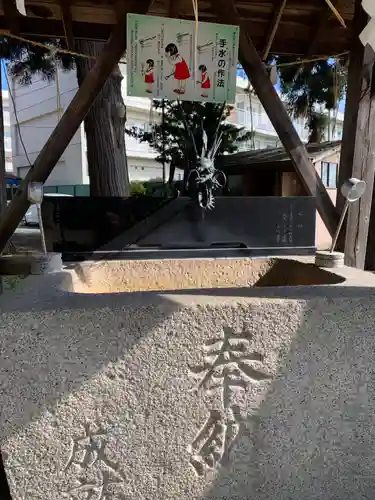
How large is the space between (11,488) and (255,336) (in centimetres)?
101

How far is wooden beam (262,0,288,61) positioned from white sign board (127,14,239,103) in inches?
17.4

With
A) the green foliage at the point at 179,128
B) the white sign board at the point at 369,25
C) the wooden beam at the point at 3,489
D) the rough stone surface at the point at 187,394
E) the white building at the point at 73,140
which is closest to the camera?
Result: the rough stone surface at the point at 187,394

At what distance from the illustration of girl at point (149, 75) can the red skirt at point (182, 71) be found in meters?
0.14

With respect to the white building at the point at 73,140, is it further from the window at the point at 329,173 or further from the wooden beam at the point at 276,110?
the wooden beam at the point at 276,110

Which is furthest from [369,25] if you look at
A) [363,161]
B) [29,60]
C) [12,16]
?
[29,60]

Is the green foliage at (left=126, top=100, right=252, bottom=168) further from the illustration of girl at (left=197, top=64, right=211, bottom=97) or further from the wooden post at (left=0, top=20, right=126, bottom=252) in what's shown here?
the wooden post at (left=0, top=20, right=126, bottom=252)

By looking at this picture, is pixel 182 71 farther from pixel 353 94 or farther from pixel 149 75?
pixel 353 94

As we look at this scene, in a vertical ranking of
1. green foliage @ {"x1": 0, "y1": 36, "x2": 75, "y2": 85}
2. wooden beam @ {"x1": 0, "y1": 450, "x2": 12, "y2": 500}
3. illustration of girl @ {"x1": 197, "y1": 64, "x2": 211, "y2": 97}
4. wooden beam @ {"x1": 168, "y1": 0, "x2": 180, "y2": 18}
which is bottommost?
wooden beam @ {"x1": 0, "y1": 450, "x2": 12, "y2": 500}

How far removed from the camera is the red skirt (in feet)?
7.79

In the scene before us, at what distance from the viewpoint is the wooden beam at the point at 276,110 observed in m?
2.34

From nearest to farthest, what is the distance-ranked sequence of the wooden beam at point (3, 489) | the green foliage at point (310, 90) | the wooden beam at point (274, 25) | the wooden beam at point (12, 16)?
1. the wooden beam at point (3, 489)
2. the wooden beam at point (12, 16)
3. the wooden beam at point (274, 25)
4. the green foliage at point (310, 90)

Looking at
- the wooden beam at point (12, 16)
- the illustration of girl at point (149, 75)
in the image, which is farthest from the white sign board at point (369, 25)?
the wooden beam at point (12, 16)

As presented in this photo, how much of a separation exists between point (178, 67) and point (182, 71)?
3 cm

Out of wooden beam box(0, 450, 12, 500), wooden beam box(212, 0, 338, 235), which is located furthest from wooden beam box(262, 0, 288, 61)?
wooden beam box(0, 450, 12, 500)
